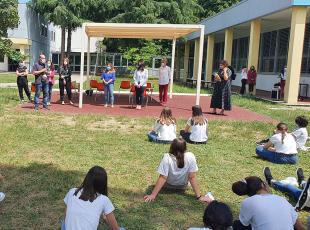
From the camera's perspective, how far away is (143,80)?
14695 millimetres

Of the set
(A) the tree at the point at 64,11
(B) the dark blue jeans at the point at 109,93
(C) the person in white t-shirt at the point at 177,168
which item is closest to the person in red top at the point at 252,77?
(B) the dark blue jeans at the point at 109,93

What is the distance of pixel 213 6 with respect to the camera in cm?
4728

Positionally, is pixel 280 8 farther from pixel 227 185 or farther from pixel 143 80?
pixel 227 185

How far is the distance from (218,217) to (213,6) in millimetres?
46203

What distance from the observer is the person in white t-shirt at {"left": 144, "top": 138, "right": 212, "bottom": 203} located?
214 inches

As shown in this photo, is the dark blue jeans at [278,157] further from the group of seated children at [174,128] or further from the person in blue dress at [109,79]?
the person in blue dress at [109,79]

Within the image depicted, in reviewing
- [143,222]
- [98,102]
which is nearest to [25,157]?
[143,222]

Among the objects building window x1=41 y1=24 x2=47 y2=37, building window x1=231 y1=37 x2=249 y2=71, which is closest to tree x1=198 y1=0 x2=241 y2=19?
building window x1=231 y1=37 x2=249 y2=71

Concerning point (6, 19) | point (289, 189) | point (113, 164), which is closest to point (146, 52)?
point (6, 19)

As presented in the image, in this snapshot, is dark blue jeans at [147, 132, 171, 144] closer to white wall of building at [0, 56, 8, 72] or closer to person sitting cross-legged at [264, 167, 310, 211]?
person sitting cross-legged at [264, 167, 310, 211]

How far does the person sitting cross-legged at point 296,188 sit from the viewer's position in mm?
5199

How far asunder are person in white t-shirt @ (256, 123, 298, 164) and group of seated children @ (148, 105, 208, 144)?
1495 millimetres

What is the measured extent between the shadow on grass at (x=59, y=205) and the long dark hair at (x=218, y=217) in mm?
1588

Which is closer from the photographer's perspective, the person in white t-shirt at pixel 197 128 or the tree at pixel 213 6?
the person in white t-shirt at pixel 197 128
